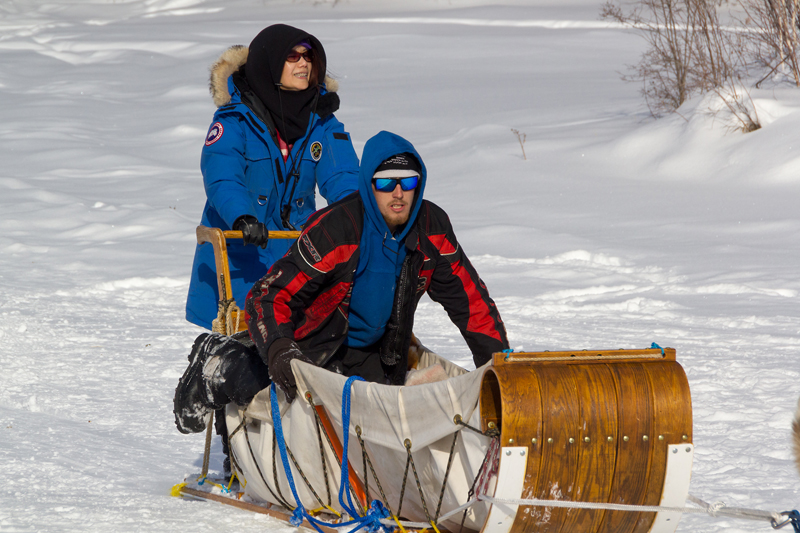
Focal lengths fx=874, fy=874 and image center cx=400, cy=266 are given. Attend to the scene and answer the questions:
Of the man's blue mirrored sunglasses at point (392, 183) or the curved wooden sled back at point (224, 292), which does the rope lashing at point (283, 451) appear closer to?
the curved wooden sled back at point (224, 292)

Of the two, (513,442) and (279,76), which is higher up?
(279,76)

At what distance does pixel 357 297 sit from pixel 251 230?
49cm

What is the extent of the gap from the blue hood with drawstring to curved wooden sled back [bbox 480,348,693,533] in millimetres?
744

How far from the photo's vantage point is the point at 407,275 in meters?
2.66

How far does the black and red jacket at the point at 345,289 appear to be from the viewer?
2.55 meters

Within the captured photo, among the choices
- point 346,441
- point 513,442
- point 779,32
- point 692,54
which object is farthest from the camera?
point 692,54

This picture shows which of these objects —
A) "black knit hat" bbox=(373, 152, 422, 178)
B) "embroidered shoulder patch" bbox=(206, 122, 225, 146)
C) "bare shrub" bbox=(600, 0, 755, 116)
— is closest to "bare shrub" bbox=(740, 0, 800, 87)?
"bare shrub" bbox=(600, 0, 755, 116)

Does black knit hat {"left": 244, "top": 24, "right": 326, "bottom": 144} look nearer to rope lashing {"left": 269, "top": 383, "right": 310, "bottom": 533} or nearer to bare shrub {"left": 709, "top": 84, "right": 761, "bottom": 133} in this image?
rope lashing {"left": 269, "top": 383, "right": 310, "bottom": 533}

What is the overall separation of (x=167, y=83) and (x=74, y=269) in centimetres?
1008

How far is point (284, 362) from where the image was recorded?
8.10 feet

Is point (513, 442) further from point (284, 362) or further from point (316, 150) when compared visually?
point (316, 150)

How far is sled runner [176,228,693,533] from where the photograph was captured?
6.25ft

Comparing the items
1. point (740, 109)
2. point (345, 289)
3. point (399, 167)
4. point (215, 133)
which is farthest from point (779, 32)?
point (345, 289)

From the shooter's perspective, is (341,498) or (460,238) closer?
(341,498)
